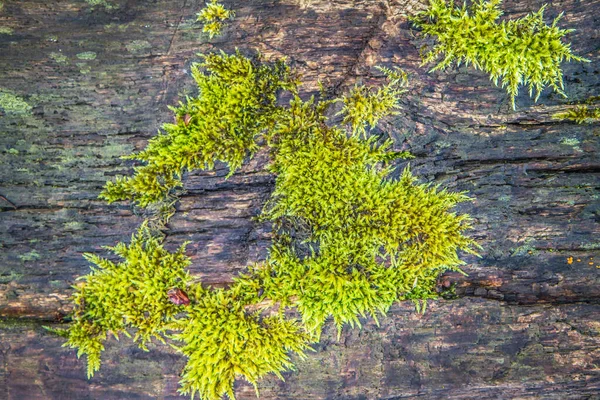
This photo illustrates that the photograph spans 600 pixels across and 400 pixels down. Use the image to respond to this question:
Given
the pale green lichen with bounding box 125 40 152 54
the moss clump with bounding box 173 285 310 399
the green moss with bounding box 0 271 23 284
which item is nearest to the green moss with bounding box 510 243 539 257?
the moss clump with bounding box 173 285 310 399

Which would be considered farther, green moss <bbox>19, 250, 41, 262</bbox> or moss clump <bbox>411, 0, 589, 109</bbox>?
green moss <bbox>19, 250, 41, 262</bbox>

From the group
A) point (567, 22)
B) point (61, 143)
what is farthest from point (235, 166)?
point (567, 22)

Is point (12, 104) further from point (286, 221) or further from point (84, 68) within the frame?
point (286, 221)

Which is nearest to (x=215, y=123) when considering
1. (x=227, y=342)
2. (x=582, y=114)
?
(x=227, y=342)

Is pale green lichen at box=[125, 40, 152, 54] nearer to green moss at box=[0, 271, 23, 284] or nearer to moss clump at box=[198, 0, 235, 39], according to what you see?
moss clump at box=[198, 0, 235, 39]

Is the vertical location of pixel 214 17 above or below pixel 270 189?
above

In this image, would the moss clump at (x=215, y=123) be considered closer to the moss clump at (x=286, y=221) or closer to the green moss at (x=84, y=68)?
the moss clump at (x=286, y=221)

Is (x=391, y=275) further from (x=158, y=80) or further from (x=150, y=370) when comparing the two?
(x=158, y=80)
